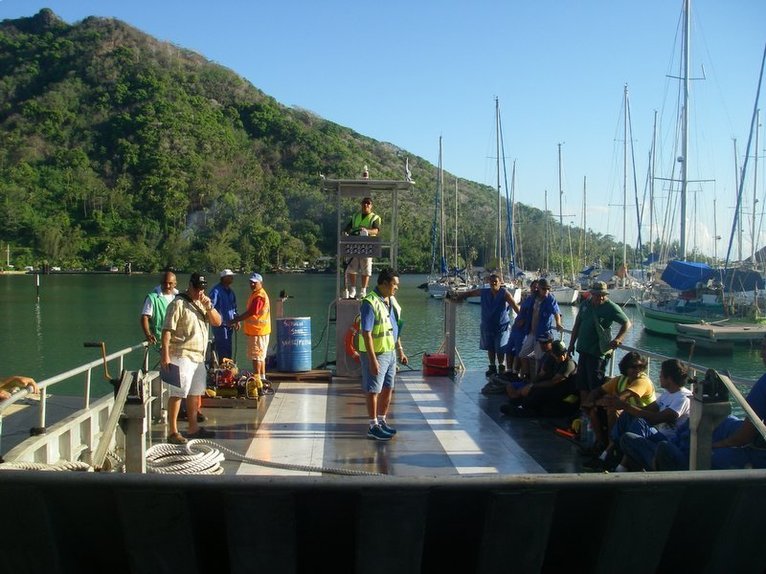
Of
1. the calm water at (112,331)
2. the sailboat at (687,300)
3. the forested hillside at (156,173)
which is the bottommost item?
the calm water at (112,331)

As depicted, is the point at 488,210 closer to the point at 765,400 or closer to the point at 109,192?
the point at 109,192

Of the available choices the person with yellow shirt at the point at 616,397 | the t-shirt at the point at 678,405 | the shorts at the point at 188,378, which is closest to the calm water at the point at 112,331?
the shorts at the point at 188,378

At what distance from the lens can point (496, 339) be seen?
10922mm

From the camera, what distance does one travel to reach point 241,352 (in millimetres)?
28078

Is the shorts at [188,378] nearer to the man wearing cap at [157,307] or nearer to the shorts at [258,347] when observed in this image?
the man wearing cap at [157,307]

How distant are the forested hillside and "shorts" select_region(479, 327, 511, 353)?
7476 cm

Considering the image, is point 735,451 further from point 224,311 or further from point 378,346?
point 224,311

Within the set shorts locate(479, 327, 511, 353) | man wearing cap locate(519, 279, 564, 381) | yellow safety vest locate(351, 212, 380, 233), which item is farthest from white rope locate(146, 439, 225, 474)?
shorts locate(479, 327, 511, 353)

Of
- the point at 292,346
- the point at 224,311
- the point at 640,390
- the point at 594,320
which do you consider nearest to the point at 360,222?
the point at 292,346

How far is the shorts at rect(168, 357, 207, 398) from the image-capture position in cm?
685

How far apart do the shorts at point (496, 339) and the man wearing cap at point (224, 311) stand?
3.71 meters

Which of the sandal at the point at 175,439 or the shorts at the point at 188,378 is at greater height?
the shorts at the point at 188,378

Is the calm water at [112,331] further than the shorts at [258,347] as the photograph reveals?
Yes

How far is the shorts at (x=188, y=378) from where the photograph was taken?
22.5 ft
